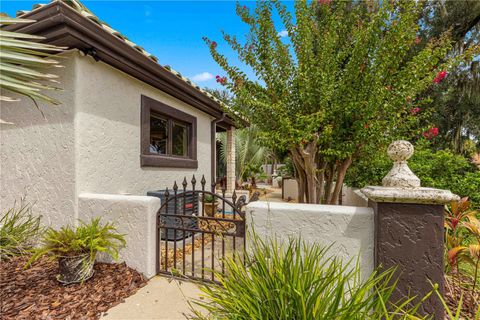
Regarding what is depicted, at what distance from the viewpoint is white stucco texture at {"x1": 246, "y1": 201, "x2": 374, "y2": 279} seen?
213 cm

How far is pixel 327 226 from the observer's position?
2199mm

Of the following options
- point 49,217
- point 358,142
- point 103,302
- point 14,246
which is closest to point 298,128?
point 358,142

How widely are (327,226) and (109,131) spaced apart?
350 centimetres

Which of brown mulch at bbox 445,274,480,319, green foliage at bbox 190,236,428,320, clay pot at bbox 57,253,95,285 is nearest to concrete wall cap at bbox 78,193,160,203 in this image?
clay pot at bbox 57,253,95,285

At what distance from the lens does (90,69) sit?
3.37m

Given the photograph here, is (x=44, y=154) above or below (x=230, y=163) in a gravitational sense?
above

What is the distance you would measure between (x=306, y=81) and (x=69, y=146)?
3377 millimetres

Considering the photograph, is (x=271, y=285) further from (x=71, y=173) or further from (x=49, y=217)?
(x=49, y=217)

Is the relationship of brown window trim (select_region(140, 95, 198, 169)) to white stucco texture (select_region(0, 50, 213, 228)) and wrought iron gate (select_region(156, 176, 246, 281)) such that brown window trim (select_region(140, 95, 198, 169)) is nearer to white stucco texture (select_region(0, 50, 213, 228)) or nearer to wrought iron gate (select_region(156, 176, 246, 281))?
white stucco texture (select_region(0, 50, 213, 228))

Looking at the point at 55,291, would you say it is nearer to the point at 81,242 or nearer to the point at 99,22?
the point at 81,242

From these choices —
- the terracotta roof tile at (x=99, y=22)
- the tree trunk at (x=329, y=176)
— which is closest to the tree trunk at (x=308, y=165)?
the tree trunk at (x=329, y=176)

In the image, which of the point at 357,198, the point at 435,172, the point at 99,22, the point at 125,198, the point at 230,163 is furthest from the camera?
the point at 230,163

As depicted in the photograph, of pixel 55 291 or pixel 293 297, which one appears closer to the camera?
pixel 293 297

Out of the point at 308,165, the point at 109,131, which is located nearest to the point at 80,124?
the point at 109,131
